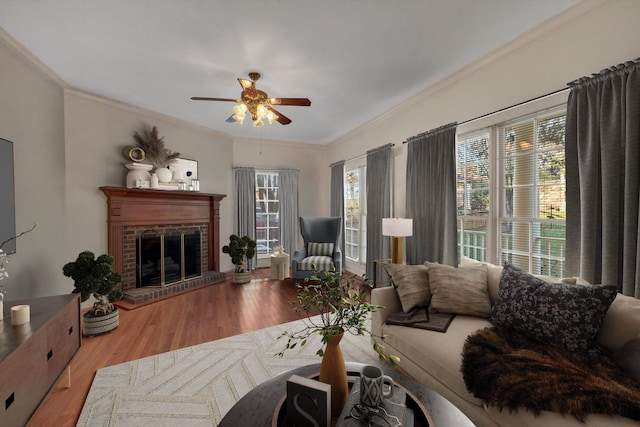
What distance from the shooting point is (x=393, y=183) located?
420cm

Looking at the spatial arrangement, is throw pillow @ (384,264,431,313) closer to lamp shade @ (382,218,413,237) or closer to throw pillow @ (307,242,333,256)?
lamp shade @ (382,218,413,237)

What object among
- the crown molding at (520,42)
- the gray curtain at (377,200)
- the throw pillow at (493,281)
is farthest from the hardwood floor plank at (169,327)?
the crown molding at (520,42)

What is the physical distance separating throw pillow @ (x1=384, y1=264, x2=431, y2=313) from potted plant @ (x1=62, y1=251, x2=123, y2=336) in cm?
279

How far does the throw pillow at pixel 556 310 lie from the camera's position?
1.57 meters

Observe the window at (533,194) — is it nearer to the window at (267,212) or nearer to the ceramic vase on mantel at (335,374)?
the ceramic vase on mantel at (335,374)

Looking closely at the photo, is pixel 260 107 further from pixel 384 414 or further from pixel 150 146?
pixel 384 414

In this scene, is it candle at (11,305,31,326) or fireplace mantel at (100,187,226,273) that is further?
fireplace mantel at (100,187,226,273)

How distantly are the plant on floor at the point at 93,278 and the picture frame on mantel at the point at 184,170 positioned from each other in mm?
1993

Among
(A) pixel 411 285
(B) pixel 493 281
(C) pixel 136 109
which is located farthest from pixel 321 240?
(C) pixel 136 109

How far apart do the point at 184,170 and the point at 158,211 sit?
88 centimetres

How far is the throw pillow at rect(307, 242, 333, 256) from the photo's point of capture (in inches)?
195

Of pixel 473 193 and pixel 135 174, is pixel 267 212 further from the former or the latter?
pixel 473 193

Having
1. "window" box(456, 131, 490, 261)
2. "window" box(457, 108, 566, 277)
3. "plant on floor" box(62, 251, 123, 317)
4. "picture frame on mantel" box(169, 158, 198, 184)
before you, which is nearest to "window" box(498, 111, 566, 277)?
"window" box(457, 108, 566, 277)

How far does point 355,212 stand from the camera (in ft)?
17.9
